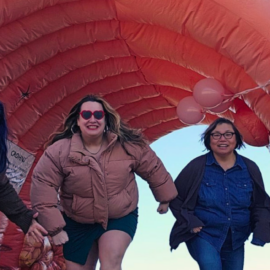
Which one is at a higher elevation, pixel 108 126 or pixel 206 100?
pixel 206 100

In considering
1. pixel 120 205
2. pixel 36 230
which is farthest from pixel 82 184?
pixel 36 230

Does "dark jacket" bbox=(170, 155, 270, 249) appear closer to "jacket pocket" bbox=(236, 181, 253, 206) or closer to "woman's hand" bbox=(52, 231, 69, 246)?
"jacket pocket" bbox=(236, 181, 253, 206)

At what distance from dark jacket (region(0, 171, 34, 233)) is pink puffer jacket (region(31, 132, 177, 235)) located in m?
0.16

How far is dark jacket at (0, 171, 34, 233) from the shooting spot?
7.60ft

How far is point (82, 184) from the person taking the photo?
8.40ft

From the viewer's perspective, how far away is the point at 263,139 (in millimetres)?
3836

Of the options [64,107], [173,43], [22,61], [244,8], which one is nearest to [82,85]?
[64,107]

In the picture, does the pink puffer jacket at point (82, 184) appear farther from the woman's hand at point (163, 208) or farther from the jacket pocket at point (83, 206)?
the woman's hand at point (163, 208)

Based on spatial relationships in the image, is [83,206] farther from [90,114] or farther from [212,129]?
[212,129]

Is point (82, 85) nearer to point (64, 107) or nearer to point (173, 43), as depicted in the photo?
point (64, 107)

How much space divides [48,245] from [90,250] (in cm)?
185

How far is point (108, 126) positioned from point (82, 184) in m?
0.39

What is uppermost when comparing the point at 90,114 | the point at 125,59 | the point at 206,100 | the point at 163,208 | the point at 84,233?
the point at 125,59

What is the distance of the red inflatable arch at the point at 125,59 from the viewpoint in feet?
10.1
